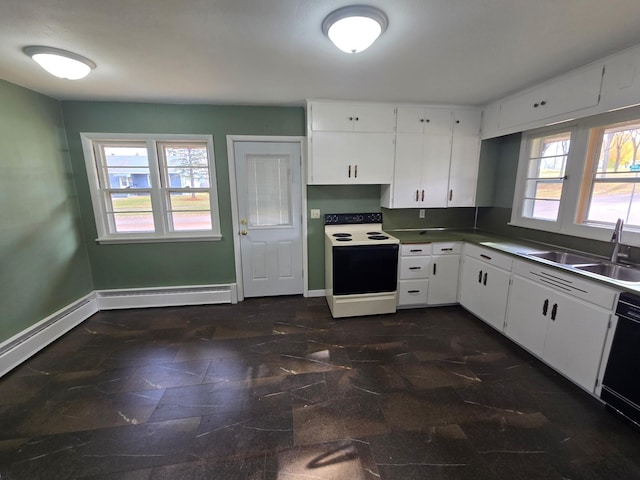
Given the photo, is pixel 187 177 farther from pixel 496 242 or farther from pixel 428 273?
pixel 496 242

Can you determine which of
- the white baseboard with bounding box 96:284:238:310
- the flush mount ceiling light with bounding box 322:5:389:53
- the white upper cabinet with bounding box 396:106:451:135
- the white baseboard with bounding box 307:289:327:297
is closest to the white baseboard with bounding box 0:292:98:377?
the white baseboard with bounding box 96:284:238:310

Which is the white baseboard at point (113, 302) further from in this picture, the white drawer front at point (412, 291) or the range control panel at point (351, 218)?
the white drawer front at point (412, 291)

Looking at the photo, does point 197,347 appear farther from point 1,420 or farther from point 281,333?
point 1,420

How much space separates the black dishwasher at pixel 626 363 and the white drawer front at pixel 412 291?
5.25 ft

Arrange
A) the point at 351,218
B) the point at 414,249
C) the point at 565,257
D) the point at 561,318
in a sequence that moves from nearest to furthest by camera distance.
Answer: the point at 561,318
the point at 565,257
the point at 414,249
the point at 351,218

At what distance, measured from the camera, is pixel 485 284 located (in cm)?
280

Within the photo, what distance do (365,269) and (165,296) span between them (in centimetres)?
250

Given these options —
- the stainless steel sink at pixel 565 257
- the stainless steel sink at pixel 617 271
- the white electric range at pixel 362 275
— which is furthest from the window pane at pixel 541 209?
the white electric range at pixel 362 275

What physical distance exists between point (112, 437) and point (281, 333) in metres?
1.43

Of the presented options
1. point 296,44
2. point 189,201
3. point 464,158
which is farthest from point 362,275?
point 189,201

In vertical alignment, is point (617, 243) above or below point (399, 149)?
below

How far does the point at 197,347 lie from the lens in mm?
2518

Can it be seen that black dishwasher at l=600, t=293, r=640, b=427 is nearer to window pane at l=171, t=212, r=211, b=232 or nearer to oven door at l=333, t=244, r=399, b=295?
oven door at l=333, t=244, r=399, b=295

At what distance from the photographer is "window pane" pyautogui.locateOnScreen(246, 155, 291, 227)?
327 cm
